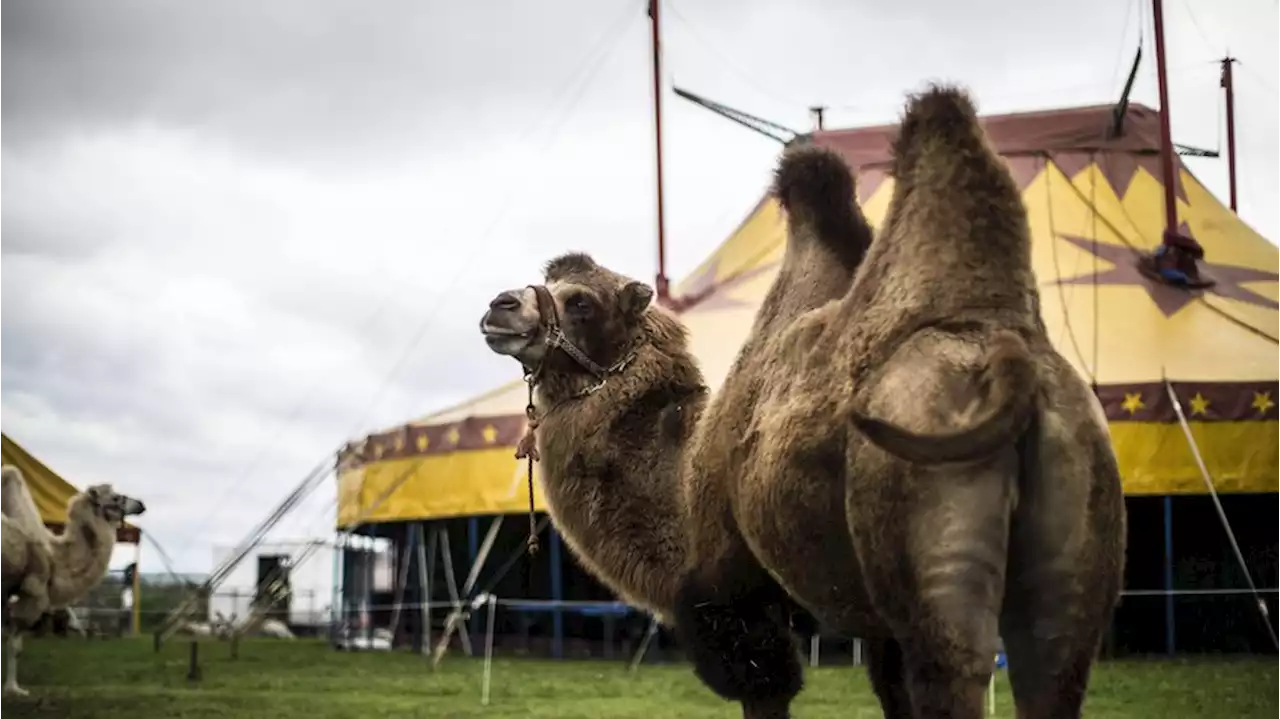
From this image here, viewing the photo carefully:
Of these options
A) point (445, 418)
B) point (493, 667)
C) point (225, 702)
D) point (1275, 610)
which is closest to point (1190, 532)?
point (1275, 610)

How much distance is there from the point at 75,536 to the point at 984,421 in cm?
1069

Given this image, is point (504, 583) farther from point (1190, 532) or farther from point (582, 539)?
point (582, 539)

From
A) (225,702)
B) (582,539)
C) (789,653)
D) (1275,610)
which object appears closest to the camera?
(789,653)

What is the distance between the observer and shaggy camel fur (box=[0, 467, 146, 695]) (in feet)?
36.1

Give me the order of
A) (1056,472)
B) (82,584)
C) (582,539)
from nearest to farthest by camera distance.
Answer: (1056,472)
(582,539)
(82,584)

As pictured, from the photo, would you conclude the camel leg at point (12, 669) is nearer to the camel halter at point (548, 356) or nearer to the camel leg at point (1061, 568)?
the camel halter at point (548, 356)

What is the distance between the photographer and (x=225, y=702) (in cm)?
898

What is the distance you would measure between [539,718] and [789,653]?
16.4ft

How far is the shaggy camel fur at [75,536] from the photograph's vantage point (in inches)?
434

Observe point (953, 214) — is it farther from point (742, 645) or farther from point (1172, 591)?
point (1172, 591)

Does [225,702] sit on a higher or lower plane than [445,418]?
lower

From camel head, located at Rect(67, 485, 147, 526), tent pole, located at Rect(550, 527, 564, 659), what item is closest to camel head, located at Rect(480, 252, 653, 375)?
camel head, located at Rect(67, 485, 147, 526)

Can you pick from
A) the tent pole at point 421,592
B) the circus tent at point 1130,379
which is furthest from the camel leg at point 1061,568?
the tent pole at point 421,592

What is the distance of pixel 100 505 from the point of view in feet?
38.2
